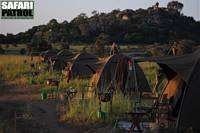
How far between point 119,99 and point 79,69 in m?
15.6

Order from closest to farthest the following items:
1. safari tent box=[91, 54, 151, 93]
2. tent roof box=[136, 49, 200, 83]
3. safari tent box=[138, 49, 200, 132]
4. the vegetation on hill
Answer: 1. safari tent box=[138, 49, 200, 132]
2. tent roof box=[136, 49, 200, 83]
3. safari tent box=[91, 54, 151, 93]
4. the vegetation on hill

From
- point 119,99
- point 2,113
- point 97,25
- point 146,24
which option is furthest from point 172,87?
point 97,25

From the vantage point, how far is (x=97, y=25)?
77000mm

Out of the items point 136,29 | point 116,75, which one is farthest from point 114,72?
point 136,29

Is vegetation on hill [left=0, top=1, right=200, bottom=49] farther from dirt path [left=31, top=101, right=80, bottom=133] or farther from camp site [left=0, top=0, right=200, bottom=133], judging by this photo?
dirt path [left=31, top=101, right=80, bottom=133]

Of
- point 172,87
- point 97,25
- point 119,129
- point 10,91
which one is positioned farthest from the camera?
point 97,25

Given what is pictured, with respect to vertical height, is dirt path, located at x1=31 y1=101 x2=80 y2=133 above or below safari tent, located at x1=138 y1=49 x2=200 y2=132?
below

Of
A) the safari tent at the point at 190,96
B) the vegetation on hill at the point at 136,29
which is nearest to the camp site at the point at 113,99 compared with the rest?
the safari tent at the point at 190,96

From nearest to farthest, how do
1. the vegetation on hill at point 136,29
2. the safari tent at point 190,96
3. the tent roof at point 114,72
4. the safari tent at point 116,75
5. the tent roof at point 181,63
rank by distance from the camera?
the safari tent at point 190,96 → the tent roof at point 181,63 → the safari tent at point 116,75 → the tent roof at point 114,72 → the vegetation on hill at point 136,29

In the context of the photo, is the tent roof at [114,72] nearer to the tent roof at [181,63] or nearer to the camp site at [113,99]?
the camp site at [113,99]

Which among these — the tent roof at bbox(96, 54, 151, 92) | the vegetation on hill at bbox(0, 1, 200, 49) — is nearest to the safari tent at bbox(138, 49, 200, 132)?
the tent roof at bbox(96, 54, 151, 92)

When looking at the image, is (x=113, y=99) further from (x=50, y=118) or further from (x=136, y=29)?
(x=136, y=29)

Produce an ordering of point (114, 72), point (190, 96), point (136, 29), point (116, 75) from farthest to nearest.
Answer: point (136, 29), point (114, 72), point (116, 75), point (190, 96)

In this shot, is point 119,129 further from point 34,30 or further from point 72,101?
point 34,30
